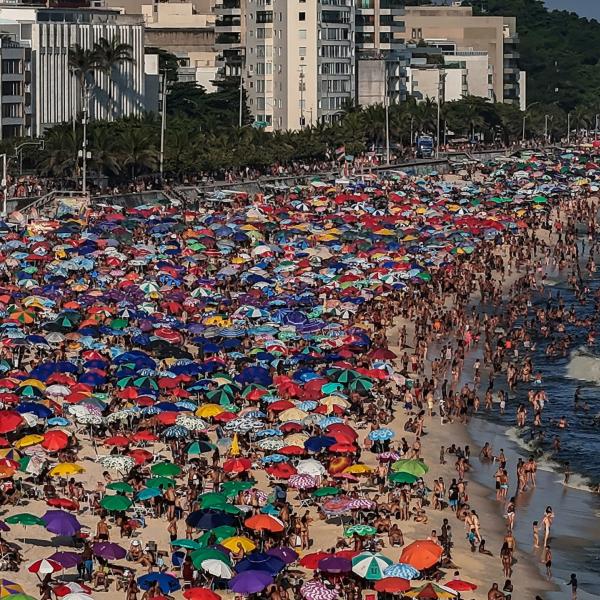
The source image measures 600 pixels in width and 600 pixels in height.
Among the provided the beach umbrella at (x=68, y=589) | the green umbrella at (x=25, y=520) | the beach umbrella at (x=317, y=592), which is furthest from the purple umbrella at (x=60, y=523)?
the beach umbrella at (x=317, y=592)

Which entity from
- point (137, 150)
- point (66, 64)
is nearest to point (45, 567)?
point (137, 150)

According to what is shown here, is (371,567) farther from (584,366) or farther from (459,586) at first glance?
(584,366)

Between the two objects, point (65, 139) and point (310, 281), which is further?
point (65, 139)

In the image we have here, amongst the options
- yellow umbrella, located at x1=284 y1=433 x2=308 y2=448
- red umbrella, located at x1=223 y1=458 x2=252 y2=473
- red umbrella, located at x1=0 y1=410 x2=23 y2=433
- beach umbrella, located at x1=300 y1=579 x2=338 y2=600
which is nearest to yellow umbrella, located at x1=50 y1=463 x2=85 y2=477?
red umbrella, located at x1=0 y1=410 x2=23 y2=433

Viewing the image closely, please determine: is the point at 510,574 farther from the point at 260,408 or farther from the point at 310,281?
the point at 310,281

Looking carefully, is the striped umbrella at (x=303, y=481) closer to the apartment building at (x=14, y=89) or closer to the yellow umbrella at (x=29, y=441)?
the yellow umbrella at (x=29, y=441)

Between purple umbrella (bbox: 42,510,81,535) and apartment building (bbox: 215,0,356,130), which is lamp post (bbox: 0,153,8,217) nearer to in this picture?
purple umbrella (bbox: 42,510,81,535)

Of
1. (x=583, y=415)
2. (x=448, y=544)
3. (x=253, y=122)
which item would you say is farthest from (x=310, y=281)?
(x=253, y=122)
